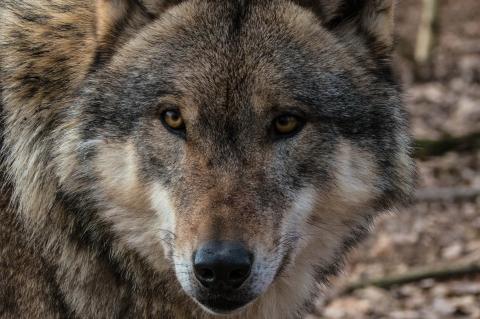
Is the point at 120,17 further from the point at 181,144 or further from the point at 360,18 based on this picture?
the point at 360,18

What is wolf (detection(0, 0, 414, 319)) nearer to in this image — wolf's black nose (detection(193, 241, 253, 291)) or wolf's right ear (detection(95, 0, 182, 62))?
wolf's right ear (detection(95, 0, 182, 62))

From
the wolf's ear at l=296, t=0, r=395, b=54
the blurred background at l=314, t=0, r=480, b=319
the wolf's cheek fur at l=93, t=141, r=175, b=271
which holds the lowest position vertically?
the blurred background at l=314, t=0, r=480, b=319

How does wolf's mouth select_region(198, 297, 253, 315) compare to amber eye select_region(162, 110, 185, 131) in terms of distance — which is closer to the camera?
wolf's mouth select_region(198, 297, 253, 315)

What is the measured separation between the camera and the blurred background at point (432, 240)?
704 cm

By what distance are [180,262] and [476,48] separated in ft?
47.5

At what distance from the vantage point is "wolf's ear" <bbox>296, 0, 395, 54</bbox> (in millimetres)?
4387

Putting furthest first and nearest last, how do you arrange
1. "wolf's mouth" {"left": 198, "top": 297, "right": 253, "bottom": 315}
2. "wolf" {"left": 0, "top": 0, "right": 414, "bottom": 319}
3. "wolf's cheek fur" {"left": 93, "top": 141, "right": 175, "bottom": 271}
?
1. "wolf's cheek fur" {"left": 93, "top": 141, "right": 175, "bottom": 271}
2. "wolf" {"left": 0, "top": 0, "right": 414, "bottom": 319}
3. "wolf's mouth" {"left": 198, "top": 297, "right": 253, "bottom": 315}

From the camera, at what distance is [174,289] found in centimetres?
418

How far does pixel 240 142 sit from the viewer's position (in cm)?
384

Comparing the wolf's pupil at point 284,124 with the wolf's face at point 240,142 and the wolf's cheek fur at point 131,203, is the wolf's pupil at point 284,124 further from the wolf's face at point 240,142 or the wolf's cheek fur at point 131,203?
the wolf's cheek fur at point 131,203

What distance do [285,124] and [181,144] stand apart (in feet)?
1.74

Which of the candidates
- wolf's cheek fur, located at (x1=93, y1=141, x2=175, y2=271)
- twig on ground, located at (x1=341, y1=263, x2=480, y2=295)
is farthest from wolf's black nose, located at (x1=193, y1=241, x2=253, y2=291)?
twig on ground, located at (x1=341, y1=263, x2=480, y2=295)

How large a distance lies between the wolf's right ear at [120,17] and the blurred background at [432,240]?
1.61m

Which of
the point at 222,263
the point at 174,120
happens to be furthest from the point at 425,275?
the point at 222,263
